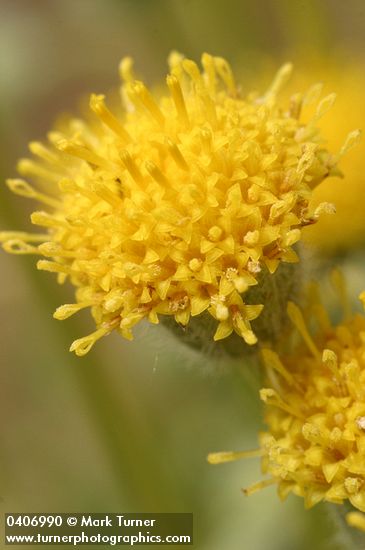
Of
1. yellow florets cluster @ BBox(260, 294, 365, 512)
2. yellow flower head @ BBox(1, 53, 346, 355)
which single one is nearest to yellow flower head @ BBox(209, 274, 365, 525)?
yellow florets cluster @ BBox(260, 294, 365, 512)

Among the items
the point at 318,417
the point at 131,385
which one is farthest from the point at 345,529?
the point at 131,385

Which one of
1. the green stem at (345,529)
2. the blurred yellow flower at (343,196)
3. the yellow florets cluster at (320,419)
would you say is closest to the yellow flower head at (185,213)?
the yellow florets cluster at (320,419)

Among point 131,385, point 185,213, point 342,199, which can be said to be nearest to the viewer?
point 185,213

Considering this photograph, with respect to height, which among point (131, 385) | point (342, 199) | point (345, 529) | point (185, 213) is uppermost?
point (342, 199)

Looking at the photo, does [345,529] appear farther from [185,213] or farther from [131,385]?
[131,385]

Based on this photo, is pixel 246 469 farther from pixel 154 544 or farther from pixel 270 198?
pixel 270 198

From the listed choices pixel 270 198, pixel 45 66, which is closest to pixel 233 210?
pixel 270 198

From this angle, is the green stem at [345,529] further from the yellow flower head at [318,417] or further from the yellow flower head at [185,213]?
the yellow flower head at [185,213]
